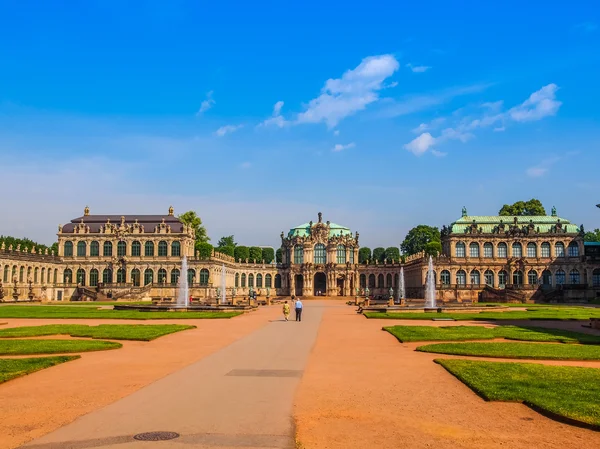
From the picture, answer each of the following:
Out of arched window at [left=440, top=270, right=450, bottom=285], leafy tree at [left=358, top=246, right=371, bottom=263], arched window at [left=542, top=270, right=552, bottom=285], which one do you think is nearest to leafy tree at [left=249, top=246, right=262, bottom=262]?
leafy tree at [left=358, top=246, right=371, bottom=263]

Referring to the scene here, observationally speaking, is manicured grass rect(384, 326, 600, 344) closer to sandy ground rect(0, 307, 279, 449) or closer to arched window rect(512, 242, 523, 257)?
sandy ground rect(0, 307, 279, 449)

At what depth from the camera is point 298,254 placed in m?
124

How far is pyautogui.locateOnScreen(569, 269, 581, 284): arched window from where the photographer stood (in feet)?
343

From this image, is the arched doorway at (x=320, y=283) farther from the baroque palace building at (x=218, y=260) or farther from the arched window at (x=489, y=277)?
the arched window at (x=489, y=277)

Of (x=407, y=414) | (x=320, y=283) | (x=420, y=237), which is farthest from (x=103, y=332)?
(x=420, y=237)

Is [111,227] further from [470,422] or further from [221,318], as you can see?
[470,422]

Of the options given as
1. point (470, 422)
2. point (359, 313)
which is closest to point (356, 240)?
point (359, 313)

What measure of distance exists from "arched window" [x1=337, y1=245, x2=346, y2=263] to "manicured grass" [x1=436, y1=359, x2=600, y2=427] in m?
101

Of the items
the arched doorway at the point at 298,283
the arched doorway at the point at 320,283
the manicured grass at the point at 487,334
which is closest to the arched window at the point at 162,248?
the arched doorway at the point at 298,283

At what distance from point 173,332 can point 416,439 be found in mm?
23121

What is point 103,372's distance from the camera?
19.5 m

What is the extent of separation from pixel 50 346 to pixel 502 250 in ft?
312

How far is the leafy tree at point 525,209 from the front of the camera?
12970cm

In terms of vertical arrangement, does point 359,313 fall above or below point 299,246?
below
